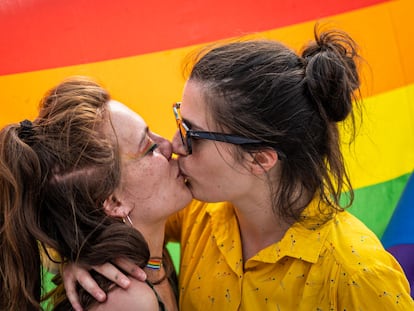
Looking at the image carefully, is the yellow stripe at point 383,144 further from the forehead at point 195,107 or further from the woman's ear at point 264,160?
the forehead at point 195,107

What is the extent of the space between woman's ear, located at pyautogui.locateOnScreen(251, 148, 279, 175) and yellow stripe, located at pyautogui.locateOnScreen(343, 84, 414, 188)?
94 cm

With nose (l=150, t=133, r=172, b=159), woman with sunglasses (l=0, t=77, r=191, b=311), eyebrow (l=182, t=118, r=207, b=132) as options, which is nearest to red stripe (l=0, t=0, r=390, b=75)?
woman with sunglasses (l=0, t=77, r=191, b=311)

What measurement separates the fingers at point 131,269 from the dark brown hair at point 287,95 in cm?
45

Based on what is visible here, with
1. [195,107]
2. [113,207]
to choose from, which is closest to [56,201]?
[113,207]

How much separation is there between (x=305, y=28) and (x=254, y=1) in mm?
272

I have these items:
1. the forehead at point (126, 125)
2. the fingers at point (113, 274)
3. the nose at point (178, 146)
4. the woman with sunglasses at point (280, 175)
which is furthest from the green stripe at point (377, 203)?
the fingers at point (113, 274)

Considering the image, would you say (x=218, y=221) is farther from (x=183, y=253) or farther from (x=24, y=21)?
(x=24, y=21)

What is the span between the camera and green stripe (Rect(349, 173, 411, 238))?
253 centimetres

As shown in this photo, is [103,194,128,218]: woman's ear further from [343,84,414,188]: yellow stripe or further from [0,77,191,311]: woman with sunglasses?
[343,84,414,188]: yellow stripe

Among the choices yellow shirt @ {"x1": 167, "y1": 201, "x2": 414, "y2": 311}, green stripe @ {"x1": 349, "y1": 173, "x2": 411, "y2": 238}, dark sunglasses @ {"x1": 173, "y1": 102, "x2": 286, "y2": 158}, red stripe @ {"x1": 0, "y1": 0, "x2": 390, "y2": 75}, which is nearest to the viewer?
yellow shirt @ {"x1": 167, "y1": 201, "x2": 414, "y2": 311}

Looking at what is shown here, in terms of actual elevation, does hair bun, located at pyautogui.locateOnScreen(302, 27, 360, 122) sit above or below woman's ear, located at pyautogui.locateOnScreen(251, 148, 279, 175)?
above

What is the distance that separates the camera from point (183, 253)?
2.03 meters

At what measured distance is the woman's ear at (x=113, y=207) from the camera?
1.70m

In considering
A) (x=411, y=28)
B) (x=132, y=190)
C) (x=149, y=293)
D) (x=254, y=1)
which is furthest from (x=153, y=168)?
(x=411, y=28)
